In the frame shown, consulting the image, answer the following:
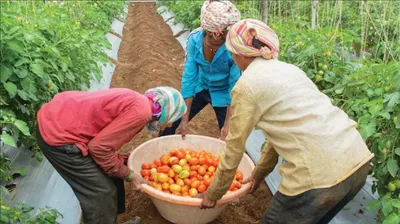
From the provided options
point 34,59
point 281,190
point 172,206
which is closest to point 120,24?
point 34,59

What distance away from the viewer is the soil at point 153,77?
9.38 ft

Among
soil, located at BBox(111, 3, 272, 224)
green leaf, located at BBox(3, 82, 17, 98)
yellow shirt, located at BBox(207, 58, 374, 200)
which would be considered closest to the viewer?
yellow shirt, located at BBox(207, 58, 374, 200)

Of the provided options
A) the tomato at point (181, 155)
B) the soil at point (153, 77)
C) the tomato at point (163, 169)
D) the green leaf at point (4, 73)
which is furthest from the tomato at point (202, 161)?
the green leaf at point (4, 73)

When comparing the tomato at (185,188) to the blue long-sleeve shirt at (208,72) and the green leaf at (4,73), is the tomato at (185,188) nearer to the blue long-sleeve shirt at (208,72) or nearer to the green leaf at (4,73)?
the blue long-sleeve shirt at (208,72)

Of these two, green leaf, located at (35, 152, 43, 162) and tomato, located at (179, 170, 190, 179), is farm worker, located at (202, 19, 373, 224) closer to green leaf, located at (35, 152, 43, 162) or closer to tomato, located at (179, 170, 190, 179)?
tomato, located at (179, 170, 190, 179)

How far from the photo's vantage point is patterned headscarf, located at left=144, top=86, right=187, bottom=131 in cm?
209

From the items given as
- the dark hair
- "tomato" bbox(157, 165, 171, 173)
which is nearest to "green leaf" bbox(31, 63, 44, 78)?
"tomato" bbox(157, 165, 171, 173)

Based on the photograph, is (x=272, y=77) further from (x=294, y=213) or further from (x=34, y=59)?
(x=34, y=59)

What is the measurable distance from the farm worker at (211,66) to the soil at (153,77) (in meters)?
0.59

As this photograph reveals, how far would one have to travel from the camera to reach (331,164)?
1643 millimetres

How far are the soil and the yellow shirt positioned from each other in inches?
50.0

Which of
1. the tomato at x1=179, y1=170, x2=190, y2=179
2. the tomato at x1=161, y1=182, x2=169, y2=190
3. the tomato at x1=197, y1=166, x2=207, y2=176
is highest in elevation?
the tomato at x1=161, y1=182, x2=169, y2=190

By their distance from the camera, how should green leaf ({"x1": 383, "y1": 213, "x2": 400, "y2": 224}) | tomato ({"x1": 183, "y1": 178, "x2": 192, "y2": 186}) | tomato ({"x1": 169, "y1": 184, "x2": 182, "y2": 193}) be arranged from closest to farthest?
green leaf ({"x1": 383, "y1": 213, "x2": 400, "y2": 224}), tomato ({"x1": 169, "y1": 184, "x2": 182, "y2": 193}), tomato ({"x1": 183, "y1": 178, "x2": 192, "y2": 186})

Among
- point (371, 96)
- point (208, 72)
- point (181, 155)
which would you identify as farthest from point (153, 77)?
point (371, 96)
